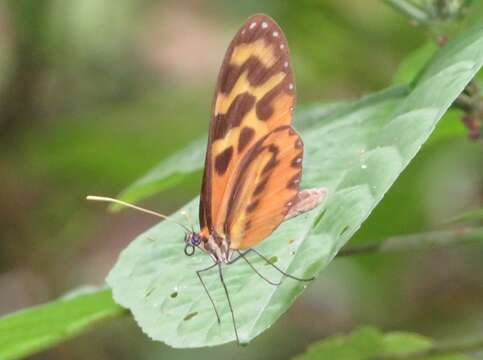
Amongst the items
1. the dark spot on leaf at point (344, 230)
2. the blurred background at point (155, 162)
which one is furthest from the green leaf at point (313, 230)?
the blurred background at point (155, 162)

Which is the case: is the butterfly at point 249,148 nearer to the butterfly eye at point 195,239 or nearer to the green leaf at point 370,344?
the butterfly eye at point 195,239

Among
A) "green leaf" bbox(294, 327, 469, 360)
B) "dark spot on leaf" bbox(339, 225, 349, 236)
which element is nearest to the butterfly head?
"dark spot on leaf" bbox(339, 225, 349, 236)

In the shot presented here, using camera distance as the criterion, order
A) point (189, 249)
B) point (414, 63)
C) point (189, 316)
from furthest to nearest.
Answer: point (414, 63) → point (189, 249) → point (189, 316)

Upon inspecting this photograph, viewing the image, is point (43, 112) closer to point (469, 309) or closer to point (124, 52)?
point (124, 52)

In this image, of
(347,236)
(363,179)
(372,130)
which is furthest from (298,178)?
(347,236)

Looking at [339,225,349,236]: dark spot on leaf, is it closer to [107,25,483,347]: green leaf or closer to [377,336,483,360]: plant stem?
[107,25,483,347]: green leaf

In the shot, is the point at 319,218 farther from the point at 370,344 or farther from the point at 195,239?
the point at 370,344

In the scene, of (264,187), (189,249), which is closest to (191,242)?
(189,249)
